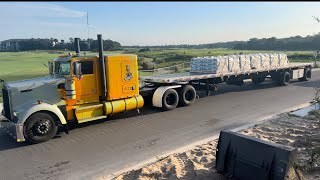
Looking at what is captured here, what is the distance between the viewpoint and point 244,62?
1641 cm

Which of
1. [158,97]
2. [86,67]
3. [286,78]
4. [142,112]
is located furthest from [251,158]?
[286,78]

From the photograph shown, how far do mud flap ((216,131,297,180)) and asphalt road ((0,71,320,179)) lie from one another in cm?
218

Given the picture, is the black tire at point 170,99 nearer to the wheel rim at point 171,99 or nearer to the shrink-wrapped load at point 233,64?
the wheel rim at point 171,99

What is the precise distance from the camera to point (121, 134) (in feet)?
31.6

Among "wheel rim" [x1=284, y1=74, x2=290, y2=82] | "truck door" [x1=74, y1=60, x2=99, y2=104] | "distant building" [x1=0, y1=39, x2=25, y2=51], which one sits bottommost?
"wheel rim" [x1=284, y1=74, x2=290, y2=82]

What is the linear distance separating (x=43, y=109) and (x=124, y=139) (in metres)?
2.52

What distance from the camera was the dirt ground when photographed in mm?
6258

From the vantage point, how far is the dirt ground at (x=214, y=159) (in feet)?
20.5

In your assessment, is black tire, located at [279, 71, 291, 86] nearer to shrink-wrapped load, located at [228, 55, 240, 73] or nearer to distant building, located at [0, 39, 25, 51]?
shrink-wrapped load, located at [228, 55, 240, 73]

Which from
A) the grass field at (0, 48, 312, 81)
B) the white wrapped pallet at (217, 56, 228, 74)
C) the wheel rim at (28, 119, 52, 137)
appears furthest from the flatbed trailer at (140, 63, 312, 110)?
the wheel rim at (28, 119, 52, 137)

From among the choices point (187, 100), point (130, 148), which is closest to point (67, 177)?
point (130, 148)

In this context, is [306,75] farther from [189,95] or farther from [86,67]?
[86,67]

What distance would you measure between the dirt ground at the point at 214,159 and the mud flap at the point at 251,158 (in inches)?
13.5

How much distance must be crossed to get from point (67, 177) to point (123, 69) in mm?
5133
